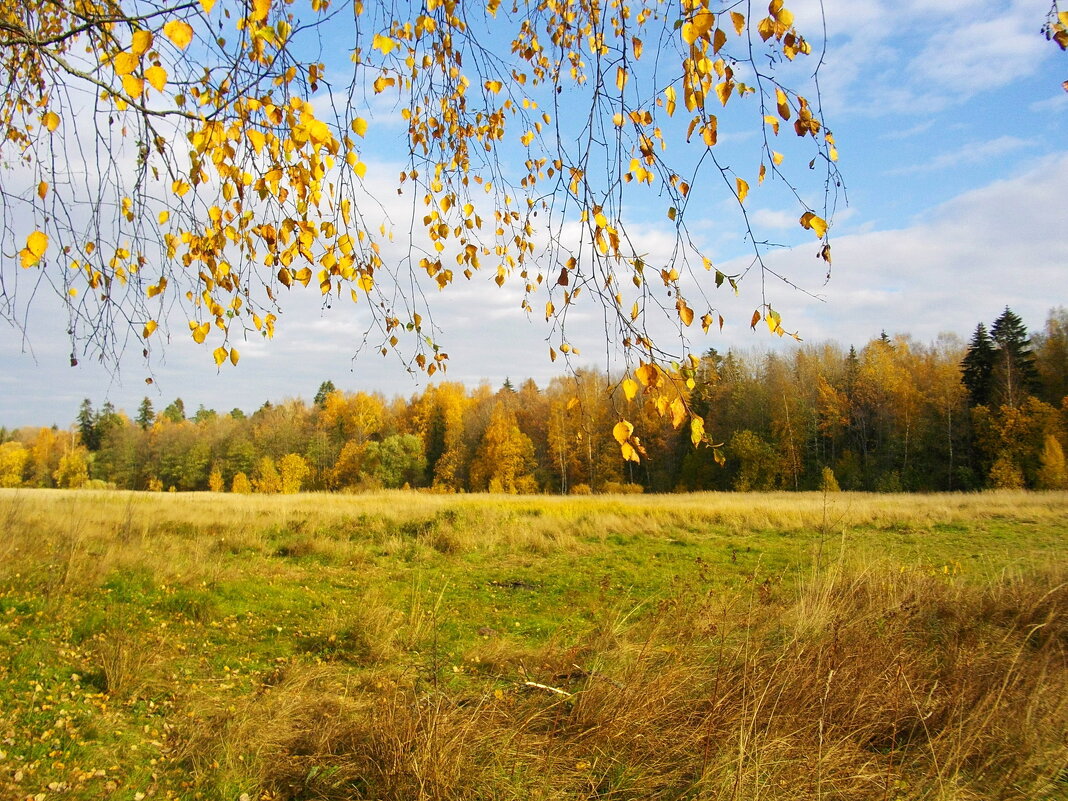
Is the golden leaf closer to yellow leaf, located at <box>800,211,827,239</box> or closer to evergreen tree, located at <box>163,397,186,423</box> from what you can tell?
yellow leaf, located at <box>800,211,827,239</box>

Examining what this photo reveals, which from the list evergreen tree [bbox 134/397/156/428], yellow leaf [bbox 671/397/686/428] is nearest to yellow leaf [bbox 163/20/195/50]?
yellow leaf [bbox 671/397/686/428]

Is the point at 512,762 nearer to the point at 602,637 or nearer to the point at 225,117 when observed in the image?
the point at 602,637

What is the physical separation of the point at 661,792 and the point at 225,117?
3280 mm

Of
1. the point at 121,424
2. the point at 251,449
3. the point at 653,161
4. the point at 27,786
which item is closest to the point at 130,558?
the point at 27,786

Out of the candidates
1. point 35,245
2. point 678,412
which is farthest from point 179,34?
point 678,412

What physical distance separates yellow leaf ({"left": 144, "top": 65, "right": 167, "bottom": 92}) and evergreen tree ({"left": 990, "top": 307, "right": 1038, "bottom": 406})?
39.7 meters

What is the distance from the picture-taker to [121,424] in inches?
2373

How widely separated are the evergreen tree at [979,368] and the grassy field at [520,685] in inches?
1288

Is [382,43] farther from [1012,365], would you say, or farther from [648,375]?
[1012,365]

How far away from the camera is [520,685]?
3.80 meters

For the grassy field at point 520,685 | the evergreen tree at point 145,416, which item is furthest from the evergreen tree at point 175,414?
the grassy field at point 520,685

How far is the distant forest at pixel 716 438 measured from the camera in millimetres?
32156

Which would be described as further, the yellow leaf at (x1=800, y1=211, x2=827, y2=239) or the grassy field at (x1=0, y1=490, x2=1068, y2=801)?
the grassy field at (x1=0, y1=490, x2=1068, y2=801)

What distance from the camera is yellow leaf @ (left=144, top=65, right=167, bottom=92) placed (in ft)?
5.14
